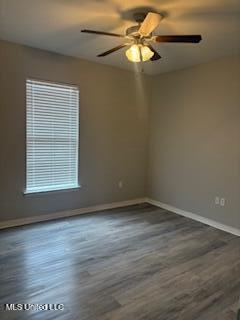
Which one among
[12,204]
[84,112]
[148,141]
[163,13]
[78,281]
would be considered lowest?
[78,281]

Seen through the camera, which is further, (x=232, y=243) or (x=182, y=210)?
(x=182, y=210)

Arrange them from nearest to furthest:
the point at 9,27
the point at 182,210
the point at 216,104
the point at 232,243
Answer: the point at 9,27 → the point at 232,243 → the point at 216,104 → the point at 182,210

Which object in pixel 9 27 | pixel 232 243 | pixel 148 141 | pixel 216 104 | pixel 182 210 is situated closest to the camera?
pixel 9 27

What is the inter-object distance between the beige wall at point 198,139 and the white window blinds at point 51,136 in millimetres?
1664

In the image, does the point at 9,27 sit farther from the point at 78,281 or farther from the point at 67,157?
the point at 78,281

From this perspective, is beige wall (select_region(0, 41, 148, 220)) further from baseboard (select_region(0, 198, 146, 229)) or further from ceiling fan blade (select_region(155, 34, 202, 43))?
ceiling fan blade (select_region(155, 34, 202, 43))

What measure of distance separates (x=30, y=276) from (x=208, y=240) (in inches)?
89.5

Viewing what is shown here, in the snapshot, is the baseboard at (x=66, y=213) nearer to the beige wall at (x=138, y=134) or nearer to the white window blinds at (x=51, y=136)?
the beige wall at (x=138, y=134)

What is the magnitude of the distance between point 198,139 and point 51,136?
2390mm

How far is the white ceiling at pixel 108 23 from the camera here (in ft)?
7.63

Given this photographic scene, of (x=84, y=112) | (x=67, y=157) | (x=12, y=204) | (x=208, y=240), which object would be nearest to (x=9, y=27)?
(x=84, y=112)

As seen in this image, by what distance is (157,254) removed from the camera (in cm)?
292

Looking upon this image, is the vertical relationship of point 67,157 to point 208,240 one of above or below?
above

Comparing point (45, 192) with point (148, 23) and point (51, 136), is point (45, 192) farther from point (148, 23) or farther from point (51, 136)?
point (148, 23)
